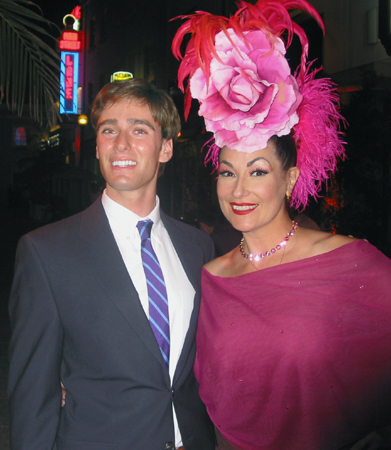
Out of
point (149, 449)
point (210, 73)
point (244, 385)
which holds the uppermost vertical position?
point (210, 73)

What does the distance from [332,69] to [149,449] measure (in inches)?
310

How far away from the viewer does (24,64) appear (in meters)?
1.88

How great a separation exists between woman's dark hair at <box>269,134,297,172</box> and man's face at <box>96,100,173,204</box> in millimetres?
624

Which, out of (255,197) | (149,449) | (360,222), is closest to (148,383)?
(149,449)

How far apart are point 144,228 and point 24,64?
0.87 metres

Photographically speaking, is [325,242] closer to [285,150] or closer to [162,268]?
[285,150]

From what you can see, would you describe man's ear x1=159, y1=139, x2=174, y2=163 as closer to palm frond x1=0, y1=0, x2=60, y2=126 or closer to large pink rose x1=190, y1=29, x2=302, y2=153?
large pink rose x1=190, y1=29, x2=302, y2=153

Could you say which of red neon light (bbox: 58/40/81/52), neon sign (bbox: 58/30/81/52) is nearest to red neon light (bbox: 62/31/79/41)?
neon sign (bbox: 58/30/81/52)

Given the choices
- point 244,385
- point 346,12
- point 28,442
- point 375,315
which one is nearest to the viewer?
point 28,442

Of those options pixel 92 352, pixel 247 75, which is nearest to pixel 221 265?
pixel 92 352

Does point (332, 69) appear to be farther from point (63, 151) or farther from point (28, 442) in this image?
point (63, 151)

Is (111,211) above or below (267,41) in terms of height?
below

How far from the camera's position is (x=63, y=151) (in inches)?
1156

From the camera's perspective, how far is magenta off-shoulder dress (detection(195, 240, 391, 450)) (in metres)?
1.89
